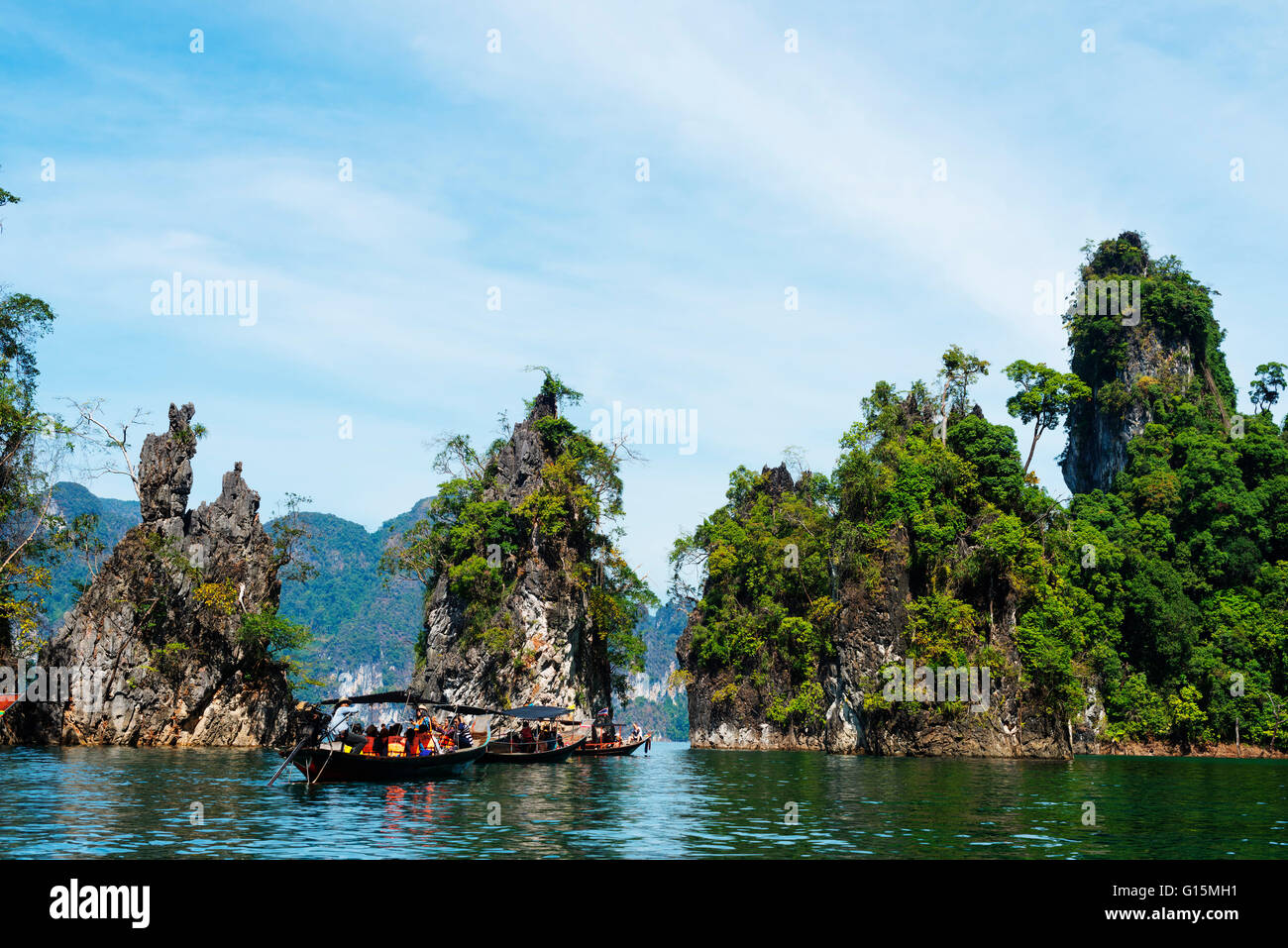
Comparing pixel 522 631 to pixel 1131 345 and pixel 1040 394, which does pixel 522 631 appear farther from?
pixel 1131 345

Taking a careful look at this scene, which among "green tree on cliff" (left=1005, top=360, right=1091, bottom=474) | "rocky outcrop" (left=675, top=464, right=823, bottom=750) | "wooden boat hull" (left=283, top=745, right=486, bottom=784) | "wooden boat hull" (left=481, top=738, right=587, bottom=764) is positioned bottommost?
"rocky outcrop" (left=675, top=464, right=823, bottom=750)

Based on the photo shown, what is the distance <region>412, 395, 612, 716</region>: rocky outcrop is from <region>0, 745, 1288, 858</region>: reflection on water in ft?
Result: 55.3

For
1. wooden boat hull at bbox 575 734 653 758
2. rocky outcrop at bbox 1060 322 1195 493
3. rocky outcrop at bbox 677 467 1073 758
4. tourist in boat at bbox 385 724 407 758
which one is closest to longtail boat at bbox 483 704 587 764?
wooden boat hull at bbox 575 734 653 758

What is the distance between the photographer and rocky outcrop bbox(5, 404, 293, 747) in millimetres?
49344

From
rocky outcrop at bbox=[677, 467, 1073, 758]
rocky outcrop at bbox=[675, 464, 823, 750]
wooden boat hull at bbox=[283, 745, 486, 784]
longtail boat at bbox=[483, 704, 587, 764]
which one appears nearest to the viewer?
wooden boat hull at bbox=[283, 745, 486, 784]

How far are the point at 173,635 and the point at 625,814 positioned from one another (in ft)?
129

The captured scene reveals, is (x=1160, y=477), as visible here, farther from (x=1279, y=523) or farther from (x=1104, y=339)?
(x=1104, y=339)

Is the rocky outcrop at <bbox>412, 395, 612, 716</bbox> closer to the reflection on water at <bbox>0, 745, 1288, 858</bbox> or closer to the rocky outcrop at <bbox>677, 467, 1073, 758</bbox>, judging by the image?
the rocky outcrop at <bbox>677, 467, 1073, 758</bbox>

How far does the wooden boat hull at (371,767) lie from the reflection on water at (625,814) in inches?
25.5

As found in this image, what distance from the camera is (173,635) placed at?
173ft

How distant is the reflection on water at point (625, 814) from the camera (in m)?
16.8

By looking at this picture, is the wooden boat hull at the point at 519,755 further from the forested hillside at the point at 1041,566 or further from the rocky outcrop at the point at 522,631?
the forested hillside at the point at 1041,566

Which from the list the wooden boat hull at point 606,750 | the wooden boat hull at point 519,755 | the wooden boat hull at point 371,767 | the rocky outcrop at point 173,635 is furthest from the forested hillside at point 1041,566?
the rocky outcrop at point 173,635
